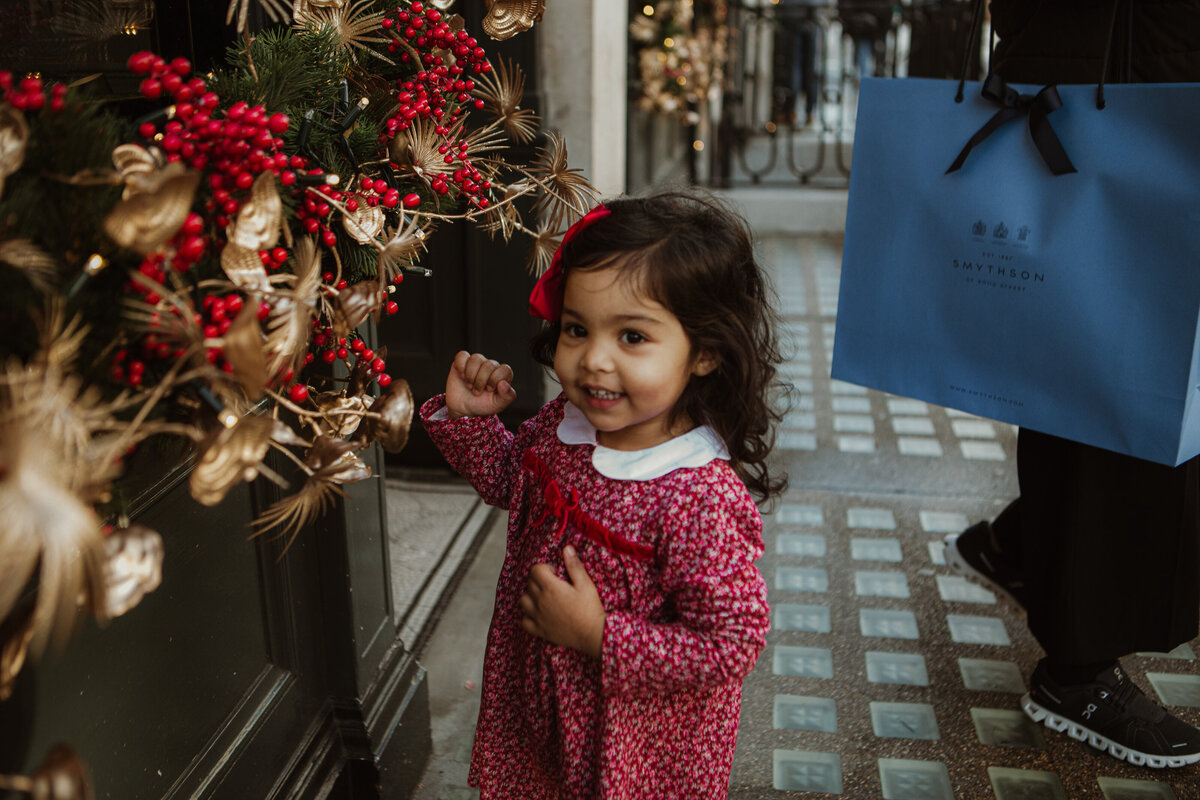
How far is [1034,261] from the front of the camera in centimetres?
185

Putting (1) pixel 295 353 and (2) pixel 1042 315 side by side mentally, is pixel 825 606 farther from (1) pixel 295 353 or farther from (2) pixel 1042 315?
(1) pixel 295 353

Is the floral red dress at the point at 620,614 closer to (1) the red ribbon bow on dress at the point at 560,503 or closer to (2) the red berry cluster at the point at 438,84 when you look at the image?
(1) the red ribbon bow on dress at the point at 560,503

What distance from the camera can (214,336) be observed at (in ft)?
2.81

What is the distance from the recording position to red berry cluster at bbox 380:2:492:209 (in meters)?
1.28

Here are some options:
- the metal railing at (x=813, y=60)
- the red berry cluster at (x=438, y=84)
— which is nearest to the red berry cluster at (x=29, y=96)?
the red berry cluster at (x=438, y=84)

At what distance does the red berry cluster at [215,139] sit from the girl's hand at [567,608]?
0.64 m

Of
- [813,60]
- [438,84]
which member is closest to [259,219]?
[438,84]

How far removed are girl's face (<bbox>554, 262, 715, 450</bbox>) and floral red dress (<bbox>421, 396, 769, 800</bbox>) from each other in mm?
80

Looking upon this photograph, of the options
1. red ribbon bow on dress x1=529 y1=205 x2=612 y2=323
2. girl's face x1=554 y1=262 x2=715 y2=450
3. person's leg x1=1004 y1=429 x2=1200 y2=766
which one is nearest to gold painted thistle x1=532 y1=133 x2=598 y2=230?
red ribbon bow on dress x1=529 y1=205 x2=612 y2=323

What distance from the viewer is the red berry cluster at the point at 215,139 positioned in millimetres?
907

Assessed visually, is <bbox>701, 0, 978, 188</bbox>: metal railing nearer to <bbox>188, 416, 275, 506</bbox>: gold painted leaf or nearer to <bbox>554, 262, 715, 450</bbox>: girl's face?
<bbox>554, 262, 715, 450</bbox>: girl's face

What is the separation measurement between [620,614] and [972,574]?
1.53 meters

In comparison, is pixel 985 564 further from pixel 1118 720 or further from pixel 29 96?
pixel 29 96

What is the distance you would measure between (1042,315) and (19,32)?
164cm
